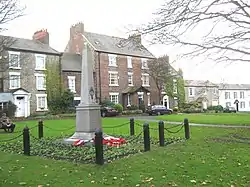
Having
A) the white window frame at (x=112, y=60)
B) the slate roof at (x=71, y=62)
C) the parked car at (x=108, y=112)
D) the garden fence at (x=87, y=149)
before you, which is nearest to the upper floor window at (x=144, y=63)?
the white window frame at (x=112, y=60)

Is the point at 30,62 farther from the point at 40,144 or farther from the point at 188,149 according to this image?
the point at 188,149

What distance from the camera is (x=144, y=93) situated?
51750 millimetres

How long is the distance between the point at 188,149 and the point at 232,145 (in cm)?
220

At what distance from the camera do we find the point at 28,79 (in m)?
40.6

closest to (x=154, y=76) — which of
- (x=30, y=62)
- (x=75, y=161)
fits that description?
(x=30, y=62)

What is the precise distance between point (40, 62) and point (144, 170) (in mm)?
35967

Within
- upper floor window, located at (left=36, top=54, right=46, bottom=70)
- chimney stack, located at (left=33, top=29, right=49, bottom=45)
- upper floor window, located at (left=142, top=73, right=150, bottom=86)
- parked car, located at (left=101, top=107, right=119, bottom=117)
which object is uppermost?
chimney stack, located at (left=33, top=29, right=49, bottom=45)

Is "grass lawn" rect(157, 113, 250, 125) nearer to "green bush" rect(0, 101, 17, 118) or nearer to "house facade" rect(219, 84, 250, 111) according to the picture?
"green bush" rect(0, 101, 17, 118)

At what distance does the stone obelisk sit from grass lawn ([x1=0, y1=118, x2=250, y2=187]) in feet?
10.8

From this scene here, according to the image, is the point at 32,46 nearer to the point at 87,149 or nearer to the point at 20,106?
the point at 20,106

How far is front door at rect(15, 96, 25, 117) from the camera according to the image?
39031mm

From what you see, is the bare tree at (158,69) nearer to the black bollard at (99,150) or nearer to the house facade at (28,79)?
the house facade at (28,79)

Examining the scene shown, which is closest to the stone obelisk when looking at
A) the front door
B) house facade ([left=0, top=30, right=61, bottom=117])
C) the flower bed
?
the flower bed

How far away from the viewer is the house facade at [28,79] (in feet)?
125
